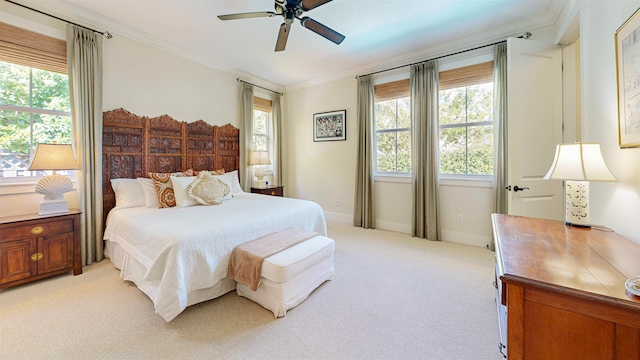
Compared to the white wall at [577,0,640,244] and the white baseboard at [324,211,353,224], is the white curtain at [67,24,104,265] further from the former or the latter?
the white wall at [577,0,640,244]

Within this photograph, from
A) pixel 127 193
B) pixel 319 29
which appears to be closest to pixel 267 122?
pixel 127 193

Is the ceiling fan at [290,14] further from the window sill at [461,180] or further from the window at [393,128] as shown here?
the window sill at [461,180]

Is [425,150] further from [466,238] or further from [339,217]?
[339,217]

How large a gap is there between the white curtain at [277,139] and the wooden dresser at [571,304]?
4.59 m

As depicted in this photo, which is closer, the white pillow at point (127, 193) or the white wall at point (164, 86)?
the white pillow at point (127, 193)

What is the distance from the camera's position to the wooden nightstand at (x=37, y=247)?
215 centimetres

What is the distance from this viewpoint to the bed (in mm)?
1844

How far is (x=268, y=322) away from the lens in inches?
72.4

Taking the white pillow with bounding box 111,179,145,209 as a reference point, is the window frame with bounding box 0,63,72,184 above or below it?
above

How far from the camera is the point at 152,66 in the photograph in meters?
3.41

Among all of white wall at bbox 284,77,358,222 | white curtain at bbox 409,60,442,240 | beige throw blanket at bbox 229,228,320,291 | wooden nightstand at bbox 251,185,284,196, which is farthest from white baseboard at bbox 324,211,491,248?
beige throw blanket at bbox 229,228,320,291

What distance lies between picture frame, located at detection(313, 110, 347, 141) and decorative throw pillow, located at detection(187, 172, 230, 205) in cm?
247

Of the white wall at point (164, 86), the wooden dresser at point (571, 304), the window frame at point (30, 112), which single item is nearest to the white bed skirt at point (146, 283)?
the window frame at point (30, 112)

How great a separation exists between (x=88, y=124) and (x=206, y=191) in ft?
4.80
